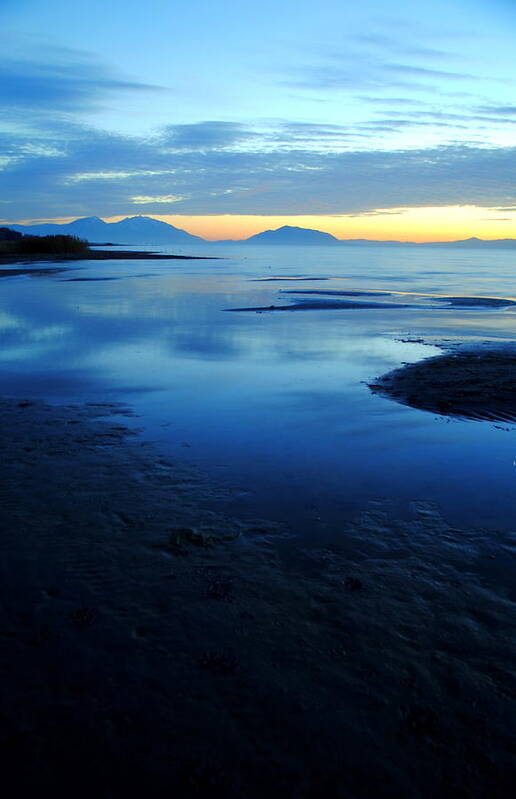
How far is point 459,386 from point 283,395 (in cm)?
396

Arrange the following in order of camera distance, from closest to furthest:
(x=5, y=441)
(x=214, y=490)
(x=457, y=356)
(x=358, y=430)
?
1. (x=214, y=490)
2. (x=5, y=441)
3. (x=358, y=430)
4. (x=457, y=356)

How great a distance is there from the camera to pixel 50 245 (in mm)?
72188

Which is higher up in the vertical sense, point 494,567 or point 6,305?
point 6,305

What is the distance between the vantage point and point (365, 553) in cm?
520

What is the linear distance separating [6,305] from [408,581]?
85.7 feet

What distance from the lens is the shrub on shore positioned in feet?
225

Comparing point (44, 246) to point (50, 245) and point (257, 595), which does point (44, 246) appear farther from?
point (257, 595)

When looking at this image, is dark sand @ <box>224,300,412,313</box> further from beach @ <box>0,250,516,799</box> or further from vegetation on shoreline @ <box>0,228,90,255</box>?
vegetation on shoreline @ <box>0,228,90,255</box>

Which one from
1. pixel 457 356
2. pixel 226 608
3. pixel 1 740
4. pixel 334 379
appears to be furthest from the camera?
pixel 457 356

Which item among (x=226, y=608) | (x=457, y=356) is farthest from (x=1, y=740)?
(x=457, y=356)

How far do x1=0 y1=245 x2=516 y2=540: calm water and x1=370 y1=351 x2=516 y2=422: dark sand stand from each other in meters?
0.57

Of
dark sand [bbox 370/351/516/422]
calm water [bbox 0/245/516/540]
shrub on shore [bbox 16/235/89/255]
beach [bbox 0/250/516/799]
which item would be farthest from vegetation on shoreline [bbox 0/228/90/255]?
dark sand [bbox 370/351/516/422]

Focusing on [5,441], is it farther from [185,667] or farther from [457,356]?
[457,356]

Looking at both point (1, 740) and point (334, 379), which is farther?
point (334, 379)
